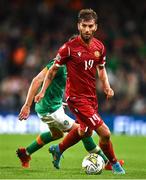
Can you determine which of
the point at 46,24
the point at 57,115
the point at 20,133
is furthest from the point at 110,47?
the point at 57,115

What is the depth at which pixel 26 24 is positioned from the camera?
85.6 feet

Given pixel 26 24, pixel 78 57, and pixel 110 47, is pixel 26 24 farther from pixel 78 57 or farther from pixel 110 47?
pixel 78 57

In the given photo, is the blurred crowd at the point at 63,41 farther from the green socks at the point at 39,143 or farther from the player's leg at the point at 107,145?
the player's leg at the point at 107,145

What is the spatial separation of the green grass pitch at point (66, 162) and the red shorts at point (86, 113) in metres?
0.69

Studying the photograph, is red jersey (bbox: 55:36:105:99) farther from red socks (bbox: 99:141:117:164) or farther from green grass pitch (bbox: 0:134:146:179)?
green grass pitch (bbox: 0:134:146:179)

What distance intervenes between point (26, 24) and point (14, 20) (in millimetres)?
422

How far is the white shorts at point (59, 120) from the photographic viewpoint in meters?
12.3

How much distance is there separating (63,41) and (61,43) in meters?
0.12

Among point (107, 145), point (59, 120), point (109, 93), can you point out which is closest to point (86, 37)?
point (109, 93)

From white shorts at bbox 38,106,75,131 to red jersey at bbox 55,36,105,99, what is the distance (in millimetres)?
979

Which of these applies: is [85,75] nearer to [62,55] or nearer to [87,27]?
[62,55]

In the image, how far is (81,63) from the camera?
1127 centimetres

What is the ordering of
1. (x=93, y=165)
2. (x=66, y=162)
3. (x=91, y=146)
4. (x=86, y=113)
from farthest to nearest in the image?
(x=66, y=162)
(x=91, y=146)
(x=86, y=113)
(x=93, y=165)

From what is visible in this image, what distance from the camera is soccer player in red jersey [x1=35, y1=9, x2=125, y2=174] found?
11.1 m
